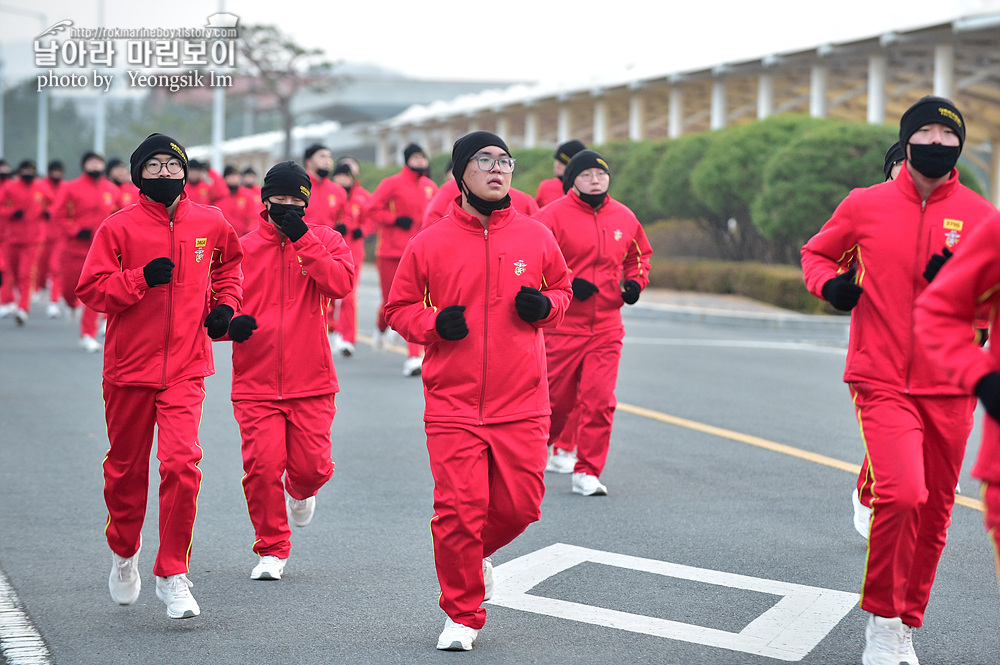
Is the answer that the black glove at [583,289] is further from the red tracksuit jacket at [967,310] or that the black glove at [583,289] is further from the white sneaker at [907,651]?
the red tracksuit jacket at [967,310]

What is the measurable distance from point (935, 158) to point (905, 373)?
81 centimetres

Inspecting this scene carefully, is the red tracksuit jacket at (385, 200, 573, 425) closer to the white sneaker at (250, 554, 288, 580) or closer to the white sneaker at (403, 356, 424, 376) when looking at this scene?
the white sneaker at (250, 554, 288, 580)

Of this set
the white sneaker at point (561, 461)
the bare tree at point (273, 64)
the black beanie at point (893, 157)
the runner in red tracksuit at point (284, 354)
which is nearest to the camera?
the runner in red tracksuit at point (284, 354)

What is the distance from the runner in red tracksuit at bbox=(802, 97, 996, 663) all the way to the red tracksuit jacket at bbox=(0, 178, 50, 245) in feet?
53.5

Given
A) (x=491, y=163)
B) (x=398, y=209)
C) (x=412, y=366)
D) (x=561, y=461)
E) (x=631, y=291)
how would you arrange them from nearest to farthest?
(x=491, y=163), (x=631, y=291), (x=561, y=461), (x=412, y=366), (x=398, y=209)

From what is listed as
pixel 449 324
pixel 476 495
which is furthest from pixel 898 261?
pixel 476 495

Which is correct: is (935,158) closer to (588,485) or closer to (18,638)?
(588,485)

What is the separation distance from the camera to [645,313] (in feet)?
72.1

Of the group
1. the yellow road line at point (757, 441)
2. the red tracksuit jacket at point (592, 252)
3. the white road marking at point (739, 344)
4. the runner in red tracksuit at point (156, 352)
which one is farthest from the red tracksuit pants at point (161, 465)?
the white road marking at point (739, 344)

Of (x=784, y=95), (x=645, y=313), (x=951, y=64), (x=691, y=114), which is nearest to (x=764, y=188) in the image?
(x=645, y=313)

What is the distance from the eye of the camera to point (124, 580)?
5309 mm

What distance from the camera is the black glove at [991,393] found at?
3238 mm

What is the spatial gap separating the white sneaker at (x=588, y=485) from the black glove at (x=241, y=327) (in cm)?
270

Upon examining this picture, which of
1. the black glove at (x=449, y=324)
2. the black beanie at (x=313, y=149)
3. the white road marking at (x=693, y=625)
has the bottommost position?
the white road marking at (x=693, y=625)
